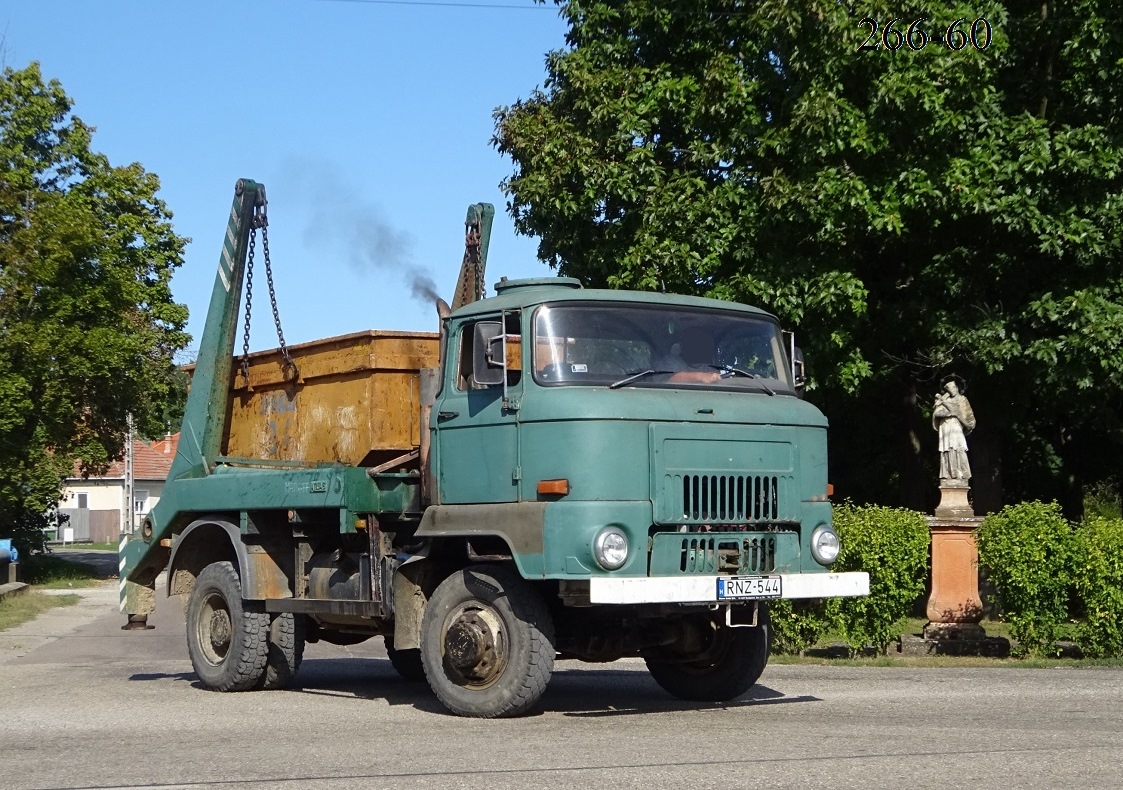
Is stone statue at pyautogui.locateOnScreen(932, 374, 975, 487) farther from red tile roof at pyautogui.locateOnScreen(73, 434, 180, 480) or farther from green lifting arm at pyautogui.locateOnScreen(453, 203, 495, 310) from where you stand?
red tile roof at pyautogui.locateOnScreen(73, 434, 180, 480)

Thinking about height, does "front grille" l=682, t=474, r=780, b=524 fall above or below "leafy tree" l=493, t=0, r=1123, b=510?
below

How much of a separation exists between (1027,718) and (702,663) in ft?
7.78

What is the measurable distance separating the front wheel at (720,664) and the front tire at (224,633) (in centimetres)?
310

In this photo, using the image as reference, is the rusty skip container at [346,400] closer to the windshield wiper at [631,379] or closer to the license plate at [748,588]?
the windshield wiper at [631,379]

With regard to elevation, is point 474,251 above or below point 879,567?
above

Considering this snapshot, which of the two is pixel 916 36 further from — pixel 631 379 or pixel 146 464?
pixel 146 464

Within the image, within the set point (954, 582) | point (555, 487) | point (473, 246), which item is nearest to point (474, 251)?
point (473, 246)

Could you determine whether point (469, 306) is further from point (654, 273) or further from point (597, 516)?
point (654, 273)

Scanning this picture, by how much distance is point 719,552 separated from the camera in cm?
1010

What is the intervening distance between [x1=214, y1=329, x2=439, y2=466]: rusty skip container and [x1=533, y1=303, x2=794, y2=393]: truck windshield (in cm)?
183

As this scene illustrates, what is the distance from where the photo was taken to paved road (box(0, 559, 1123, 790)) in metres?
7.67

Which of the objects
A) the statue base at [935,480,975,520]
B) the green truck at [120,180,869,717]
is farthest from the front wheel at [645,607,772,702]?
the statue base at [935,480,975,520]

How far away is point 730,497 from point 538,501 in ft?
4.15

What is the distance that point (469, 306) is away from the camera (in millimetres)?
10922
